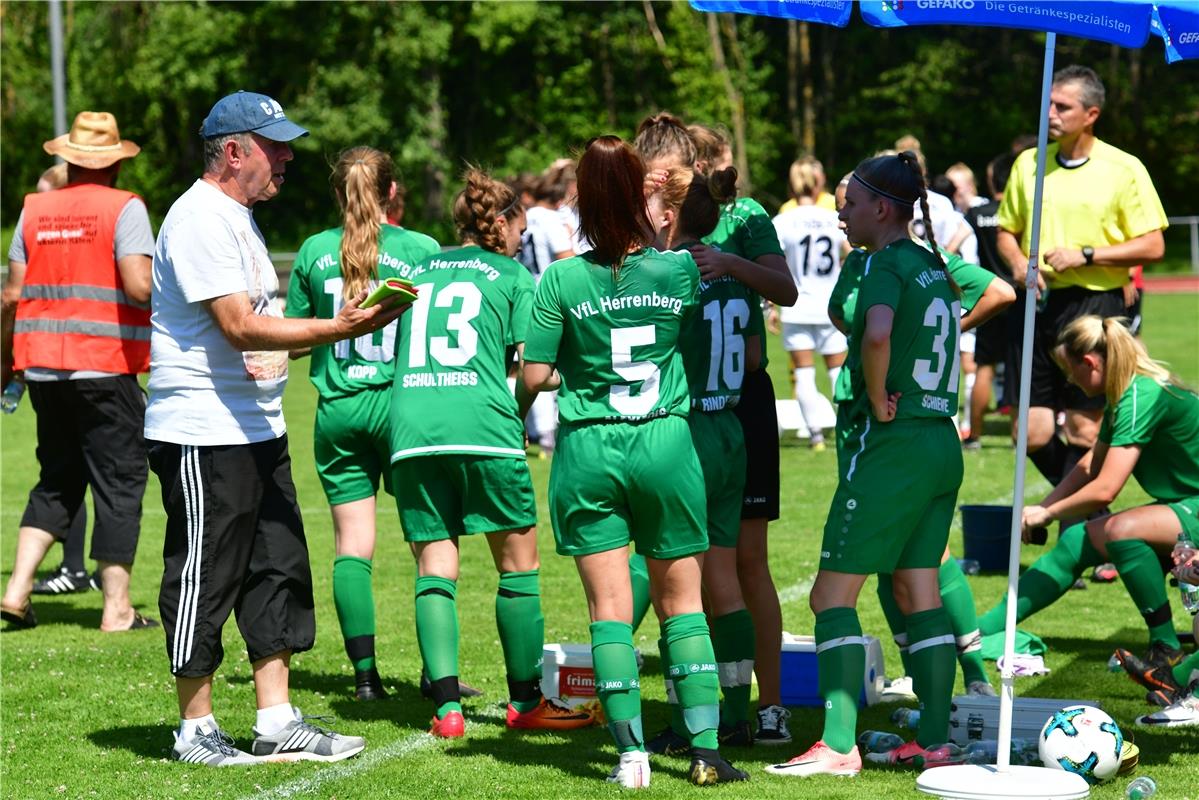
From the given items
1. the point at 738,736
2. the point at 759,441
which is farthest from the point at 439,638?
the point at 759,441

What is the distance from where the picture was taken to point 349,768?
5.52 metres

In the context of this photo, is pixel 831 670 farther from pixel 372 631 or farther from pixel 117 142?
pixel 117 142

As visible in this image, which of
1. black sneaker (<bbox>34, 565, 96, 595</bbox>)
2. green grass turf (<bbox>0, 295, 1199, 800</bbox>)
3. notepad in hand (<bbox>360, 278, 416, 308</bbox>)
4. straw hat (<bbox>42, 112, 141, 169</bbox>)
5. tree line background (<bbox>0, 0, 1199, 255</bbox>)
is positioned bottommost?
black sneaker (<bbox>34, 565, 96, 595</bbox>)

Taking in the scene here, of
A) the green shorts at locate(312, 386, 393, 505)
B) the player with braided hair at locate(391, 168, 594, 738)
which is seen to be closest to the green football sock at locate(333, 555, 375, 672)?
the green shorts at locate(312, 386, 393, 505)

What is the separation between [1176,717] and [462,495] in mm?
2795

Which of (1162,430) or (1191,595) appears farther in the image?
(1162,430)

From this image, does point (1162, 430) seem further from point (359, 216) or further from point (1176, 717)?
point (359, 216)

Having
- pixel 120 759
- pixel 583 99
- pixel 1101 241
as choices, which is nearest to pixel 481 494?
pixel 120 759

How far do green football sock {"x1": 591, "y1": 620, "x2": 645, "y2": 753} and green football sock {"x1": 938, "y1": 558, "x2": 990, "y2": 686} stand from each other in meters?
1.47

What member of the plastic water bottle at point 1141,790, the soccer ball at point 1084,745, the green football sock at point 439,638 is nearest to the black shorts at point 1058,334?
the soccer ball at point 1084,745

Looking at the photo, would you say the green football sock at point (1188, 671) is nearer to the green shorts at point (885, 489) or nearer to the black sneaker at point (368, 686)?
the green shorts at point (885, 489)

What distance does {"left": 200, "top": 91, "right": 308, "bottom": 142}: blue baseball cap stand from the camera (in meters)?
5.44

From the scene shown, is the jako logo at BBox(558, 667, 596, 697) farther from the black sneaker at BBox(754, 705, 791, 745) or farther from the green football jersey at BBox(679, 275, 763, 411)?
the green football jersey at BBox(679, 275, 763, 411)

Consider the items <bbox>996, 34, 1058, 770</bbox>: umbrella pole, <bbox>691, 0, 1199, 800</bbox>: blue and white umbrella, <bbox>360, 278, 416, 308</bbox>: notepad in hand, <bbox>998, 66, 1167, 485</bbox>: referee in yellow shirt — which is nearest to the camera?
<bbox>691, 0, 1199, 800</bbox>: blue and white umbrella
